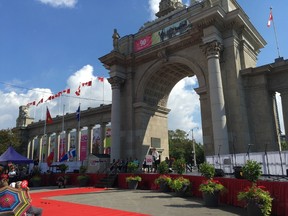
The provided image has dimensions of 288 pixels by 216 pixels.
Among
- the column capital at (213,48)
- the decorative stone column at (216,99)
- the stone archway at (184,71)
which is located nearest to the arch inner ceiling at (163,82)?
the stone archway at (184,71)

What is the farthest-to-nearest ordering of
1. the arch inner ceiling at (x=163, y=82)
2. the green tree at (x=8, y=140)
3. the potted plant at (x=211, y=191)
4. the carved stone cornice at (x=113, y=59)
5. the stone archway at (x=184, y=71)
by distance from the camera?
the green tree at (x=8, y=140)
the carved stone cornice at (x=113, y=59)
the arch inner ceiling at (x=163, y=82)
the stone archway at (x=184, y=71)
the potted plant at (x=211, y=191)

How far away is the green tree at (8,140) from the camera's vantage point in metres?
58.8

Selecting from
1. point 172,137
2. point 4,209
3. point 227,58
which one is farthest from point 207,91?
point 172,137

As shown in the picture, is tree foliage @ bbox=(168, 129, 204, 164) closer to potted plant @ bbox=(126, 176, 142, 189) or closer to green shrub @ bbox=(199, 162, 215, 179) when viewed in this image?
potted plant @ bbox=(126, 176, 142, 189)

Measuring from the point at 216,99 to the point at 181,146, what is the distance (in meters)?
58.9

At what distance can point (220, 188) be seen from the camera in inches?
502

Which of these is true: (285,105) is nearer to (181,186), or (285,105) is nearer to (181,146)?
(181,186)

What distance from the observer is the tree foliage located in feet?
253

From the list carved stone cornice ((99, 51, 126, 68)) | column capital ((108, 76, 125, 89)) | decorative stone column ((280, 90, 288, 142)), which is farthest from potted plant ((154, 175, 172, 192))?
carved stone cornice ((99, 51, 126, 68))

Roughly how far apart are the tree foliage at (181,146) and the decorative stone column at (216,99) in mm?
54568

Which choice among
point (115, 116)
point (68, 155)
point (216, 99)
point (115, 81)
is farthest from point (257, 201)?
point (68, 155)

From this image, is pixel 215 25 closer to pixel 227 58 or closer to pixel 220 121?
pixel 227 58

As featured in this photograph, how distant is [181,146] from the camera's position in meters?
80.4

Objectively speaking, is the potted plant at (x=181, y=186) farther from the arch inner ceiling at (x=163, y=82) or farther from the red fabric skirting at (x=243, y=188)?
the arch inner ceiling at (x=163, y=82)
